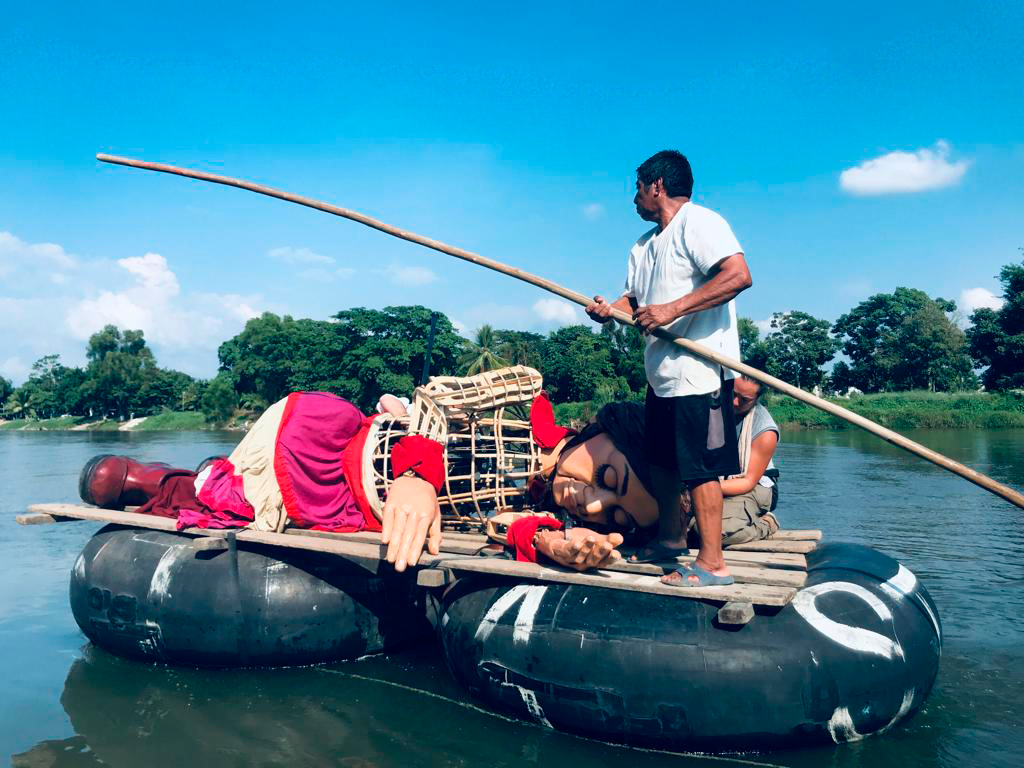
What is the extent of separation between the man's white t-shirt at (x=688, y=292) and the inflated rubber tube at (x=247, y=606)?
2.47 m

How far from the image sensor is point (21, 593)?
25.7 ft

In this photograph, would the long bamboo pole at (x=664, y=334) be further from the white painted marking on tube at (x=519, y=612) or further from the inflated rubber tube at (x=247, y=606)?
the inflated rubber tube at (x=247, y=606)

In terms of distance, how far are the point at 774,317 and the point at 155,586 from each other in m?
68.5

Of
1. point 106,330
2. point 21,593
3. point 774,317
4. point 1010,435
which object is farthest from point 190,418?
point 21,593

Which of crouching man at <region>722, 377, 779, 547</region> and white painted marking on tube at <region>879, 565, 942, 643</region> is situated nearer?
white painted marking on tube at <region>879, 565, 942, 643</region>

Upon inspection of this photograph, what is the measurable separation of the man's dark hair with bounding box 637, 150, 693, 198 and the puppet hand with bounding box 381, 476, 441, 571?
2.35m

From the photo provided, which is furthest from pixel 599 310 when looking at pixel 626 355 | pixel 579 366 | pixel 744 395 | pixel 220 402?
pixel 220 402

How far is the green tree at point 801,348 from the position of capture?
65312mm

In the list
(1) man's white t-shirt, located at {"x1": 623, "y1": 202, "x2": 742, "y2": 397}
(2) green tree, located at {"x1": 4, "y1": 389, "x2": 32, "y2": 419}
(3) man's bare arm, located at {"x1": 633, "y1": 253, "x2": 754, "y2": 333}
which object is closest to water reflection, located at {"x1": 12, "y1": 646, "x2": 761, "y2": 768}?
(1) man's white t-shirt, located at {"x1": 623, "y1": 202, "x2": 742, "y2": 397}

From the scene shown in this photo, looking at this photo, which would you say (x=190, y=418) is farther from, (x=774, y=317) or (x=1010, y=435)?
(x=1010, y=435)

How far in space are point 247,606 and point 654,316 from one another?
331cm

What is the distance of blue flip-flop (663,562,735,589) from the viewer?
4.07m

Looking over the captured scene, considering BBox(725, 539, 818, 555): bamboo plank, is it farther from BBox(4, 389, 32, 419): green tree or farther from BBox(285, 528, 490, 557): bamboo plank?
BBox(4, 389, 32, 419): green tree

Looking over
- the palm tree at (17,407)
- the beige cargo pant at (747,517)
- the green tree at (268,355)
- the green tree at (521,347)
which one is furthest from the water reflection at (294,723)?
the palm tree at (17,407)
